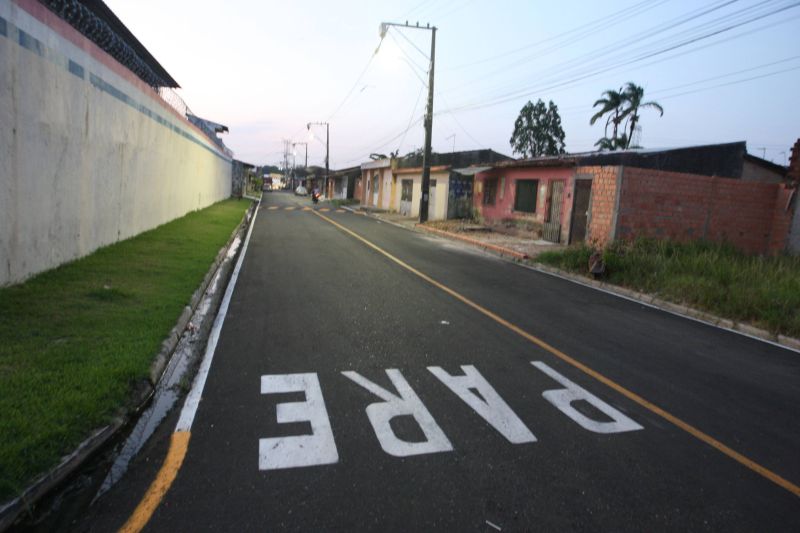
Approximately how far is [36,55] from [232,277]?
191 inches

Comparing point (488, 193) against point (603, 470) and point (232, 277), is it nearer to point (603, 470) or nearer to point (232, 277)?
point (232, 277)

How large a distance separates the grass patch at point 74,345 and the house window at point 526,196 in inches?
616

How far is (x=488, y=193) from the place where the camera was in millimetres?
26938

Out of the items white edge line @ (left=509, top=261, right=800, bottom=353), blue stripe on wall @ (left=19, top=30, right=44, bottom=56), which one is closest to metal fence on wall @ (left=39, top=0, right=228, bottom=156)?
blue stripe on wall @ (left=19, top=30, right=44, bottom=56)

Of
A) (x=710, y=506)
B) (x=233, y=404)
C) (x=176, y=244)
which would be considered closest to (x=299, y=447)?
(x=233, y=404)

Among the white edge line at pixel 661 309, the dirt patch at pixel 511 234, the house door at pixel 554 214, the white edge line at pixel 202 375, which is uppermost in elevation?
the house door at pixel 554 214

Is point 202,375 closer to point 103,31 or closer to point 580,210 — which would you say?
point 103,31

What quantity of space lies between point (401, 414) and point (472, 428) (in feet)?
2.02

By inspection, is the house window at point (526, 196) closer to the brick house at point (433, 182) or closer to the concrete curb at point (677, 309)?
the brick house at point (433, 182)

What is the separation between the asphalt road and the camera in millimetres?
3236

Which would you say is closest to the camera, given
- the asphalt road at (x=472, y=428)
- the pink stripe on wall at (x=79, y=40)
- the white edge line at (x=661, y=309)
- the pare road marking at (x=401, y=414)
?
the asphalt road at (x=472, y=428)

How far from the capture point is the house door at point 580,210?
1795 centimetres

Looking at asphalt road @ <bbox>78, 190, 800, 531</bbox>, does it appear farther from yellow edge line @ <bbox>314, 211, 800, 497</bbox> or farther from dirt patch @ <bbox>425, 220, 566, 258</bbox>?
dirt patch @ <bbox>425, 220, 566, 258</bbox>

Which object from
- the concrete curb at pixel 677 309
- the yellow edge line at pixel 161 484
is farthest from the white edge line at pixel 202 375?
the concrete curb at pixel 677 309
